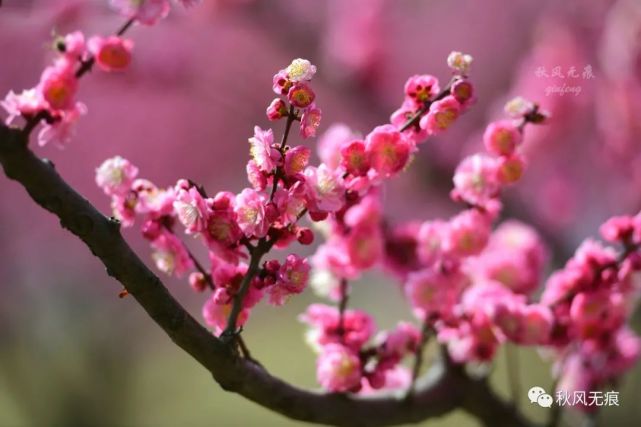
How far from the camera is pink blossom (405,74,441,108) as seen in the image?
2.28 ft

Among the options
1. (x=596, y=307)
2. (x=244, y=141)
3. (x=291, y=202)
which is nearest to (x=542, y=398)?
(x=596, y=307)

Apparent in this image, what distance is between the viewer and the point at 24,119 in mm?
651

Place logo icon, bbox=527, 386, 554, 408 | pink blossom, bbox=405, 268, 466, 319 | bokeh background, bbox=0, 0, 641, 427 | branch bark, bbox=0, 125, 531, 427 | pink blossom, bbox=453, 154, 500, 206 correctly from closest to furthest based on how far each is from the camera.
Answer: branch bark, bbox=0, 125, 531, 427, pink blossom, bbox=453, 154, 500, 206, pink blossom, bbox=405, 268, 466, 319, logo icon, bbox=527, 386, 554, 408, bokeh background, bbox=0, 0, 641, 427

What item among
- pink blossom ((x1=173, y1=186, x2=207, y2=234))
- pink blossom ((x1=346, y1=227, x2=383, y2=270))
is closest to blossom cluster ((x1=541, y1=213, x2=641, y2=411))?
pink blossom ((x1=346, y1=227, x2=383, y2=270))

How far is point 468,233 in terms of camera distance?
874mm

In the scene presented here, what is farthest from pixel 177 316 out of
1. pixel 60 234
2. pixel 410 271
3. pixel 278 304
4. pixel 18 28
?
pixel 60 234

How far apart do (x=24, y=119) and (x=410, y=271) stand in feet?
1.73

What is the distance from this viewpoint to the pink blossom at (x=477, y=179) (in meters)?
0.80

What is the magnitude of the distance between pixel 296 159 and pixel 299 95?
58 mm

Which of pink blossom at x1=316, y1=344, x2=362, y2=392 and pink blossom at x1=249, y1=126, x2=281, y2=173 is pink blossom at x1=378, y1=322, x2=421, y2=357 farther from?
pink blossom at x1=249, y1=126, x2=281, y2=173

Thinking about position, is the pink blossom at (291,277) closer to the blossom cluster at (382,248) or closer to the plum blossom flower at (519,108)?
the blossom cluster at (382,248)

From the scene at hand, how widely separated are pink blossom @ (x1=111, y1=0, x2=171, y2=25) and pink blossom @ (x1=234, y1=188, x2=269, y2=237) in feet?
0.63

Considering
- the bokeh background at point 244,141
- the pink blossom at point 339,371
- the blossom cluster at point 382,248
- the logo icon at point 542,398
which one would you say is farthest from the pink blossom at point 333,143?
the bokeh background at point 244,141

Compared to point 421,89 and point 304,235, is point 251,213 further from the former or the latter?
point 421,89
